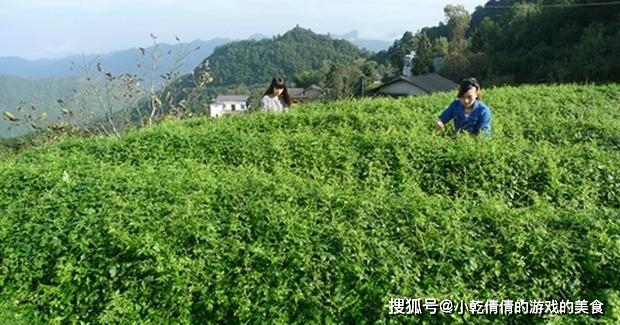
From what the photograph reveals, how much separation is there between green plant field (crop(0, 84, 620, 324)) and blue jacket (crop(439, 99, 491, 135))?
16.9 inches

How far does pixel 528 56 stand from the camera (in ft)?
123

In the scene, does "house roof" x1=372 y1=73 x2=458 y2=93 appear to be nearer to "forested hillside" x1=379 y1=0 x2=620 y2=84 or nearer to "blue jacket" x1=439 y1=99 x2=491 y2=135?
"forested hillside" x1=379 y1=0 x2=620 y2=84

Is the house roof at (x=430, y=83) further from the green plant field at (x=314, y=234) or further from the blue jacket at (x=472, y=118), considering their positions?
the green plant field at (x=314, y=234)

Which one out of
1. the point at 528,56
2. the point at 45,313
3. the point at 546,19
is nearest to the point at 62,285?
the point at 45,313

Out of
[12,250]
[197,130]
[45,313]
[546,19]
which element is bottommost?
[45,313]

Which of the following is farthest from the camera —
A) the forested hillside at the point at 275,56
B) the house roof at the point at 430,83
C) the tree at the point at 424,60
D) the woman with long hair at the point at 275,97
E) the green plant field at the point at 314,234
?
the forested hillside at the point at 275,56

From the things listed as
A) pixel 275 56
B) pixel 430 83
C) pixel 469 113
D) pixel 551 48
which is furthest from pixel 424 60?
pixel 275 56

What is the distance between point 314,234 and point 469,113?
362cm

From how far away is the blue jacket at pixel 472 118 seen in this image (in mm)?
6555

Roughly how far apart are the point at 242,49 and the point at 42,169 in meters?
128

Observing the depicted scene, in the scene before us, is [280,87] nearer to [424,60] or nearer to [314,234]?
[314,234]

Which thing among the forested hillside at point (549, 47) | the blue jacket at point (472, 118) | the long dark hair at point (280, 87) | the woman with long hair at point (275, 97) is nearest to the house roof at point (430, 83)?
the forested hillside at point (549, 47)

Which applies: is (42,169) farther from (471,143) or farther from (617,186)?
(617,186)

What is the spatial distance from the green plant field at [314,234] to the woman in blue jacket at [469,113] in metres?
0.44
